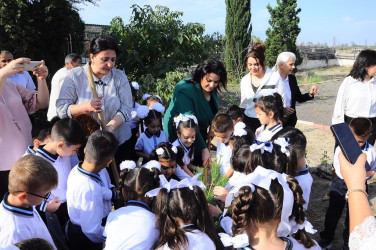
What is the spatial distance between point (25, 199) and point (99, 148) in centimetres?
66

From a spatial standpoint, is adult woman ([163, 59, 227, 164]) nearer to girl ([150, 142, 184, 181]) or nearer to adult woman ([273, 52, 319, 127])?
girl ([150, 142, 184, 181])

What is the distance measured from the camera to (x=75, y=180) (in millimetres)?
2408

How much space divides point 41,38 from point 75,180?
6239 mm

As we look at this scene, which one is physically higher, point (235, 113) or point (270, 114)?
point (270, 114)

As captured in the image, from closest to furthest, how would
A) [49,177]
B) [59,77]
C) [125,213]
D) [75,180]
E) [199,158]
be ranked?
1. [49,177]
2. [125,213]
3. [75,180]
4. [59,77]
5. [199,158]

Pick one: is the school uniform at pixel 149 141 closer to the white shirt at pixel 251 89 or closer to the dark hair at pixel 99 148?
the white shirt at pixel 251 89

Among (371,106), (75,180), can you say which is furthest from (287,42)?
(75,180)

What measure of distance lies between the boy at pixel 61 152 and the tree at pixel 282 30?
1681 cm

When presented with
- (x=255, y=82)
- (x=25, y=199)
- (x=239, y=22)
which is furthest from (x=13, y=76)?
(x=239, y=22)

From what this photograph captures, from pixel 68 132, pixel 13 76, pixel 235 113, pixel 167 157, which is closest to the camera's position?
pixel 68 132

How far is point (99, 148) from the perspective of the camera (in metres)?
2.43

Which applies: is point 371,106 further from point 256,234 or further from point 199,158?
point 256,234

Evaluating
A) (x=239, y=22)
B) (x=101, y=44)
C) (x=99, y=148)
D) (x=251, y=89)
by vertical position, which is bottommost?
(x=99, y=148)

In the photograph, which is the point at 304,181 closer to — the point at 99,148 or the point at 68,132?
the point at 99,148
